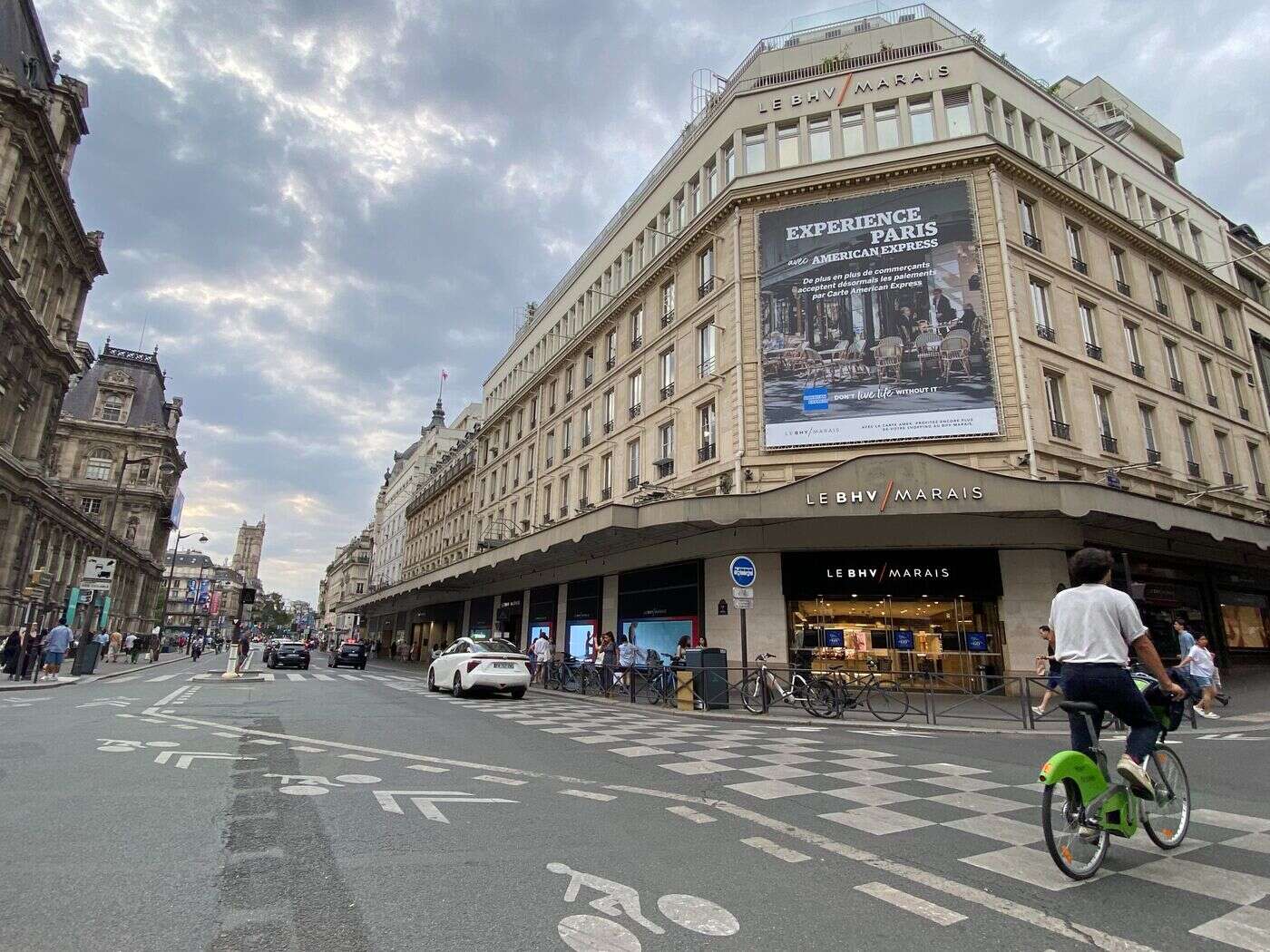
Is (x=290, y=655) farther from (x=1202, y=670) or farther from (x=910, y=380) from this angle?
(x=1202, y=670)

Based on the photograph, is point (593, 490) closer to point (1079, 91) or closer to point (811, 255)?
point (811, 255)

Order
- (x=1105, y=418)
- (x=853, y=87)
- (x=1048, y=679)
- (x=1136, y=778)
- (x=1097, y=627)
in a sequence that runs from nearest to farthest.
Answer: (x=1136, y=778) < (x=1097, y=627) < (x=1048, y=679) < (x=1105, y=418) < (x=853, y=87)

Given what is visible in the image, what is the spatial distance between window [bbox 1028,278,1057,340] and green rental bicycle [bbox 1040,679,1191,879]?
1969 cm

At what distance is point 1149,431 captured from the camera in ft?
75.7

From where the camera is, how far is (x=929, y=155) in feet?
68.7

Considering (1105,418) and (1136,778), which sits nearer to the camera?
(1136,778)

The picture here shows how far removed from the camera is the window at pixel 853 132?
22844 millimetres

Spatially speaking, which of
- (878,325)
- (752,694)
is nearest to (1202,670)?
(752,694)

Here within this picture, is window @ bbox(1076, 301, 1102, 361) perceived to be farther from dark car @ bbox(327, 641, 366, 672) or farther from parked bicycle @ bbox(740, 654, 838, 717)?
dark car @ bbox(327, 641, 366, 672)

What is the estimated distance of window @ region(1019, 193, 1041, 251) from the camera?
2162 cm

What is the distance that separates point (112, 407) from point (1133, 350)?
8268 centimetres

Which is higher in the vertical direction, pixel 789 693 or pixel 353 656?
pixel 789 693

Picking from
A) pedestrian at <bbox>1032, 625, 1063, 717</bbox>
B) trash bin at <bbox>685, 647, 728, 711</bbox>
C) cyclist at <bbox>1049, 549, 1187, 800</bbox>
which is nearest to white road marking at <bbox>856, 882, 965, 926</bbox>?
cyclist at <bbox>1049, 549, 1187, 800</bbox>

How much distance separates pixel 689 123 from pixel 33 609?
4333 cm
